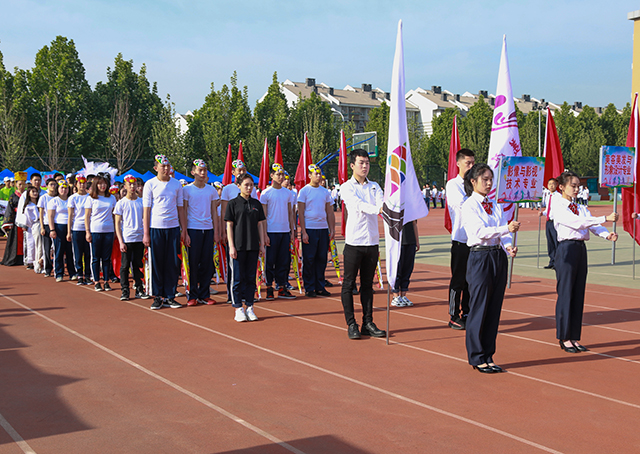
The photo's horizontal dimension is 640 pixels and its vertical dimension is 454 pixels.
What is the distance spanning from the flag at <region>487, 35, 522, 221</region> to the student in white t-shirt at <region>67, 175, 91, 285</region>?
23.5 feet

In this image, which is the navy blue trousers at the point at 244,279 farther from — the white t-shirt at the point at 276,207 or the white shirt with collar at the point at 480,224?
the white shirt with collar at the point at 480,224

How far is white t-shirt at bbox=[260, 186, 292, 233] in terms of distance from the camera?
9742 mm

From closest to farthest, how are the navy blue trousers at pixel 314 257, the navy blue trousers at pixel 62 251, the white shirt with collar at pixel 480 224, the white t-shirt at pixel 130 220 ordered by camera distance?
the white shirt with collar at pixel 480 224 → the white t-shirt at pixel 130 220 → the navy blue trousers at pixel 314 257 → the navy blue trousers at pixel 62 251

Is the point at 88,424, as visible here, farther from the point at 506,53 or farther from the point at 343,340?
the point at 506,53

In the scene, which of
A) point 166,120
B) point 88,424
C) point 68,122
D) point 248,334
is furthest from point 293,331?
point 68,122

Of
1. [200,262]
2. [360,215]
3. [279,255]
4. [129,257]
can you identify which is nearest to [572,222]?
[360,215]

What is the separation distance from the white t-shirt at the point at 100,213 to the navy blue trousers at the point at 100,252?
139 mm

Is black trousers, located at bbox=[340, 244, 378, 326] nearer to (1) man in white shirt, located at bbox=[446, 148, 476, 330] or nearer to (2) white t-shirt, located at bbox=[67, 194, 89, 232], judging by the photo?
(1) man in white shirt, located at bbox=[446, 148, 476, 330]

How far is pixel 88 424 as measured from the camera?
170 inches

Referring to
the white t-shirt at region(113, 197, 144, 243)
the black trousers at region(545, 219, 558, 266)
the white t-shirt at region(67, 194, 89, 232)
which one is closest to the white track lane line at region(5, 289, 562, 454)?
the white t-shirt at region(113, 197, 144, 243)

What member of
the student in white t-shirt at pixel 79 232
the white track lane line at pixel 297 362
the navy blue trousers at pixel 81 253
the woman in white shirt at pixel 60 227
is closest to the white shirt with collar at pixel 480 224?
the white track lane line at pixel 297 362

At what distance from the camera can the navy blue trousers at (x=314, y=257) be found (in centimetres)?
999

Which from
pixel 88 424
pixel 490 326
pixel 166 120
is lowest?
pixel 88 424

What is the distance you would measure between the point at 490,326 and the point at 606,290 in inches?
232
